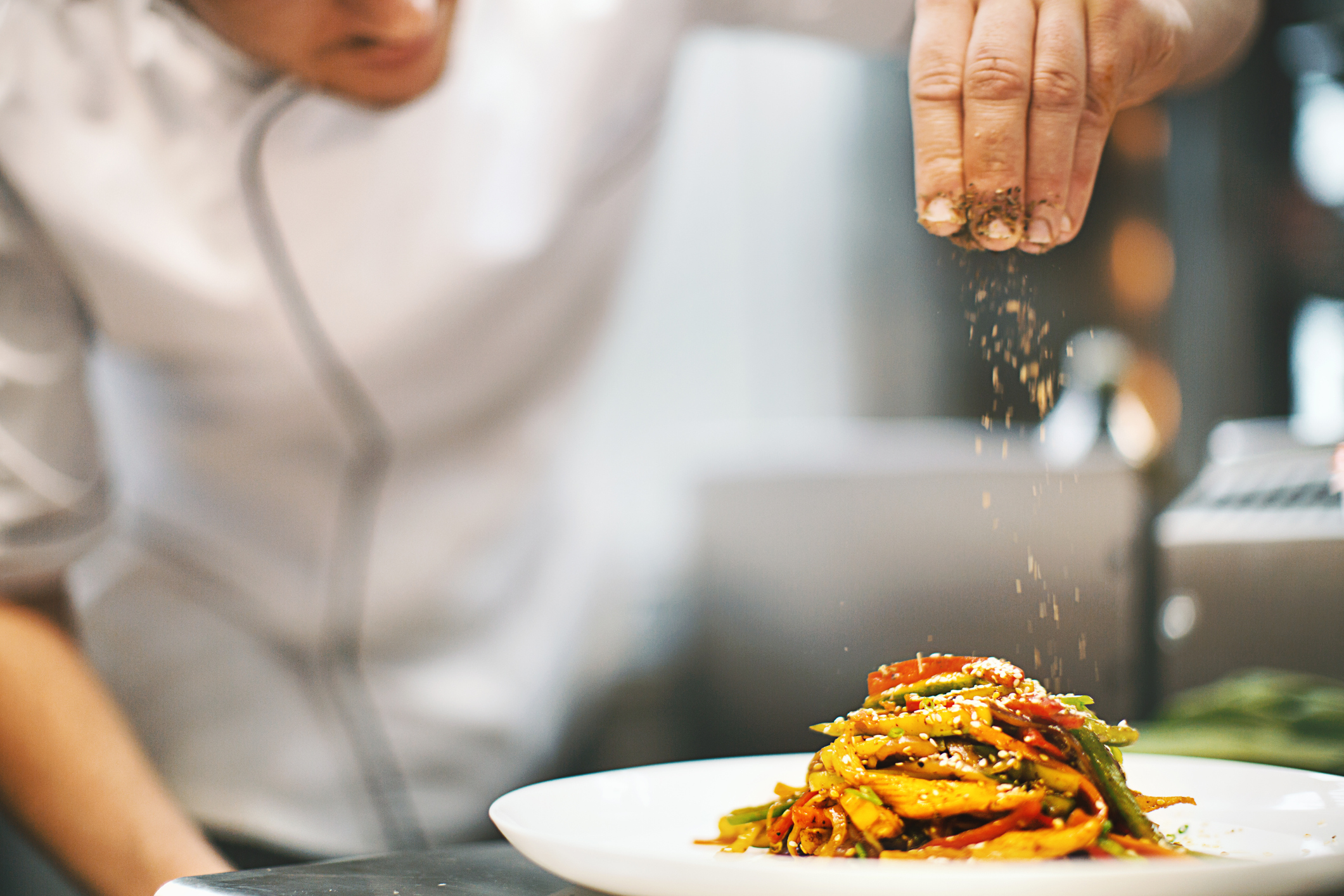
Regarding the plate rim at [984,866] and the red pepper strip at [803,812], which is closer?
the plate rim at [984,866]

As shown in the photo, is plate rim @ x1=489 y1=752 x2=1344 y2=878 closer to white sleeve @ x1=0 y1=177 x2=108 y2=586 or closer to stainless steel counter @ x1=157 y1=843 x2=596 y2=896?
stainless steel counter @ x1=157 y1=843 x2=596 y2=896

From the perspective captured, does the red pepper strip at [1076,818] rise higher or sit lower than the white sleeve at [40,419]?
lower

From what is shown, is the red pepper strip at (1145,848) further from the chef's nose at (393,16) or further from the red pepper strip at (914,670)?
the chef's nose at (393,16)

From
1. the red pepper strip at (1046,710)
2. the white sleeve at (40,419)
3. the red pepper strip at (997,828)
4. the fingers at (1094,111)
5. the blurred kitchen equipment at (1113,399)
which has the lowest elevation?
the blurred kitchen equipment at (1113,399)

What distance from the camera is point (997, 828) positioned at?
0.43m

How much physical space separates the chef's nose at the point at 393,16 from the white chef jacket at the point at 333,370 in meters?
0.17

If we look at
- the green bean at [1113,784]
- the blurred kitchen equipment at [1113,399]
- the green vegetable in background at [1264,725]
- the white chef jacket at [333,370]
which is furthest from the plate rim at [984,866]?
the blurred kitchen equipment at [1113,399]

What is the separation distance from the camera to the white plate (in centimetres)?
32

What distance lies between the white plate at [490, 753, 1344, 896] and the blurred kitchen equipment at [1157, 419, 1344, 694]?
0.48 m

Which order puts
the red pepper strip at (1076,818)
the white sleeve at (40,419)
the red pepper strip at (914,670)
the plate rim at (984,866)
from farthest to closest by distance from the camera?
the white sleeve at (40,419), the red pepper strip at (914,670), the red pepper strip at (1076,818), the plate rim at (984,866)

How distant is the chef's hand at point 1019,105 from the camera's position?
0.39m

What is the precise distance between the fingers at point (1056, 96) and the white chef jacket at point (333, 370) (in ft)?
1.81

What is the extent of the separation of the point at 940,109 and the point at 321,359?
32.2 inches

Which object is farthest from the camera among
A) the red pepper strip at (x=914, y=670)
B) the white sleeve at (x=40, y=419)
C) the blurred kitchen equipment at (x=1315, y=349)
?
the blurred kitchen equipment at (x=1315, y=349)
